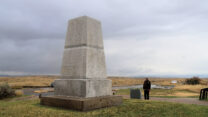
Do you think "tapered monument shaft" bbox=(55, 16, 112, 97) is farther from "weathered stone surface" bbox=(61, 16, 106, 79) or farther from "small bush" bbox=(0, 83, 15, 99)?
"small bush" bbox=(0, 83, 15, 99)

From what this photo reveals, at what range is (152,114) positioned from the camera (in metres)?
6.41

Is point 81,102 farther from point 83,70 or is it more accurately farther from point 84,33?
point 84,33

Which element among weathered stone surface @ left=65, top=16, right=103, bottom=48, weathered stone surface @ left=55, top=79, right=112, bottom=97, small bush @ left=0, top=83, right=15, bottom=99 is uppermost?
weathered stone surface @ left=65, top=16, right=103, bottom=48

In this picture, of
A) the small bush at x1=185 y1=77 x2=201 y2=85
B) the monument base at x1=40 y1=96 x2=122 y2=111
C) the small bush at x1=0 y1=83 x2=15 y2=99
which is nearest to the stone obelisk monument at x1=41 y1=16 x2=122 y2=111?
the monument base at x1=40 y1=96 x2=122 y2=111

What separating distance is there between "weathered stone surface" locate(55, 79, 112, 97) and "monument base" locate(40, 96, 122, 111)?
1.24 ft

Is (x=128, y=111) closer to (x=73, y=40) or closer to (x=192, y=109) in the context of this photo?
(x=192, y=109)

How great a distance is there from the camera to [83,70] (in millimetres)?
7574

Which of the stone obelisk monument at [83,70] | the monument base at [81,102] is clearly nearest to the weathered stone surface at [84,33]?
the stone obelisk monument at [83,70]

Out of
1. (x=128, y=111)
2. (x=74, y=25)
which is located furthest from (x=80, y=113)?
(x=74, y=25)

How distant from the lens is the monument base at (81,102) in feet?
21.5

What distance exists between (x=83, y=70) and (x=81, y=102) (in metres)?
1.53

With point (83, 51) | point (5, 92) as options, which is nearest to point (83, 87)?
point (83, 51)

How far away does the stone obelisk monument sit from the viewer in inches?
288

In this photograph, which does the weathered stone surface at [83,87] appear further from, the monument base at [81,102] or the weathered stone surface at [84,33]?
the weathered stone surface at [84,33]
